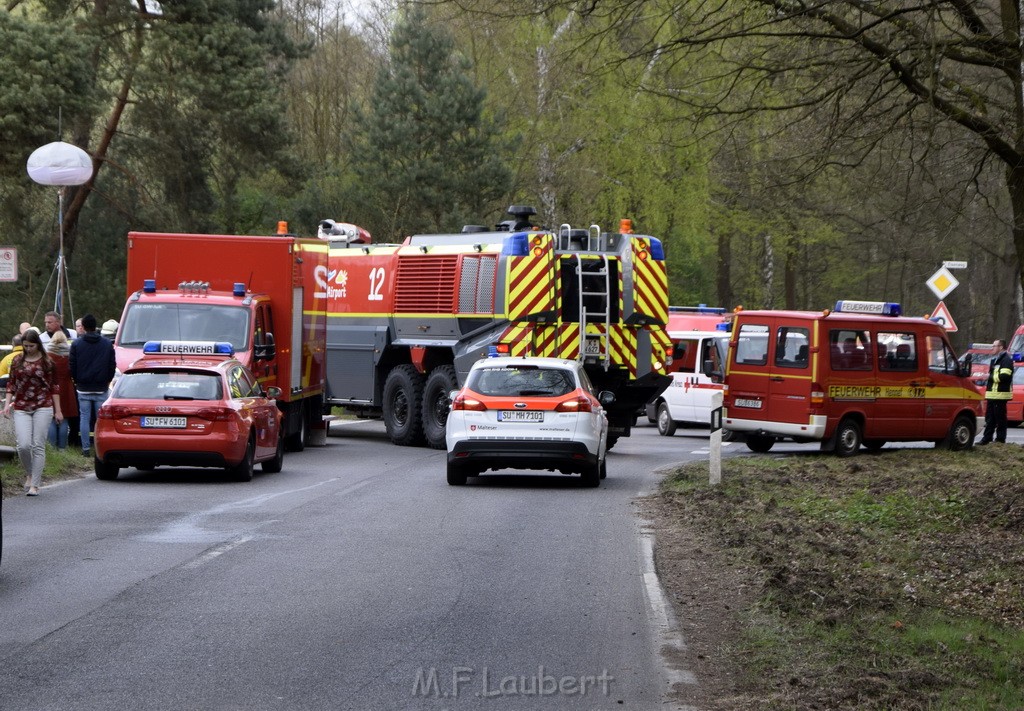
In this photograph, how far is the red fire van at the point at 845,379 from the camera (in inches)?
939

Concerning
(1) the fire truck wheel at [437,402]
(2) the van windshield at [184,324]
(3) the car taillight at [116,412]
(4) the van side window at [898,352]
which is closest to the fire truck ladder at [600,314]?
(1) the fire truck wheel at [437,402]

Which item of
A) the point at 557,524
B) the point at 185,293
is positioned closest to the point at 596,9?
the point at 557,524

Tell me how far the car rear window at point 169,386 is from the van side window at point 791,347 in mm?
9573

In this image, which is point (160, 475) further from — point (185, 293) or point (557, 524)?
point (557, 524)

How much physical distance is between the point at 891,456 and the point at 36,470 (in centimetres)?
1279

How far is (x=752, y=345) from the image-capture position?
24.8 meters

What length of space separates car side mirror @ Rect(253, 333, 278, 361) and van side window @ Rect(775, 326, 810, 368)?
7754 mm

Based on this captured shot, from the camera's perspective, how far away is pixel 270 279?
934 inches

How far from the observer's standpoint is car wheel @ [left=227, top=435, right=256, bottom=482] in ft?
61.1

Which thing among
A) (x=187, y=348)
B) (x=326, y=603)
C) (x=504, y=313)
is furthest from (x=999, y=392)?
(x=326, y=603)

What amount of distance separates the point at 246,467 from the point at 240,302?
173 inches

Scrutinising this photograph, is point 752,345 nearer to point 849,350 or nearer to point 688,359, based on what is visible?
point 849,350

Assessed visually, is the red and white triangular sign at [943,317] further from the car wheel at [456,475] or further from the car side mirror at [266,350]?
the car wheel at [456,475]

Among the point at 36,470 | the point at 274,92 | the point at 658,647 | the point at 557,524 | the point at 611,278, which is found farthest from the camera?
the point at 274,92
